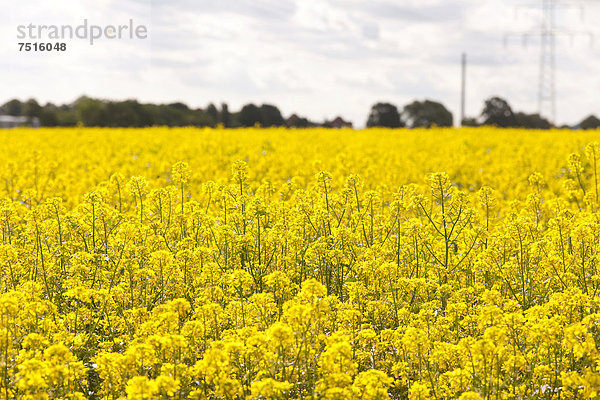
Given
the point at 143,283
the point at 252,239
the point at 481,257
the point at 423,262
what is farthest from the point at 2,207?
the point at 481,257

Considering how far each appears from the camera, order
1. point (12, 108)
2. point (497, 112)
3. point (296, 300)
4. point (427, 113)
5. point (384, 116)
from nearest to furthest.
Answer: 1. point (296, 300)
2. point (497, 112)
3. point (384, 116)
4. point (427, 113)
5. point (12, 108)

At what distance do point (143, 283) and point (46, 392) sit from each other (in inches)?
75.3

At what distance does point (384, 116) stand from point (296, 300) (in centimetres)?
4973

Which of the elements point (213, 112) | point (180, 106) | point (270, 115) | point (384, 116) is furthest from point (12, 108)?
point (384, 116)

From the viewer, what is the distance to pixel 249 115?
159ft

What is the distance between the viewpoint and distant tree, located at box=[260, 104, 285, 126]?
161ft

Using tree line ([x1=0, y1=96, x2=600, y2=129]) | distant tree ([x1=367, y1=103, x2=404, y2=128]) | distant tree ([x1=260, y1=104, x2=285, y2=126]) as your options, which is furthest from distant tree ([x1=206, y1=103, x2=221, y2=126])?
distant tree ([x1=367, y1=103, x2=404, y2=128])

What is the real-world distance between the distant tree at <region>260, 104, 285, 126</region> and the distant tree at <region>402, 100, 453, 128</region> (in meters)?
30.6

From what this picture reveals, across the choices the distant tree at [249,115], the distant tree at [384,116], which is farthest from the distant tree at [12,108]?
the distant tree at [384,116]

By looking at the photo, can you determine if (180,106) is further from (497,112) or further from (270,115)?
(497,112)

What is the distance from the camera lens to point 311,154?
16.5 metres

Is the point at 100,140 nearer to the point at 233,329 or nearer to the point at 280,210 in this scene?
the point at 280,210

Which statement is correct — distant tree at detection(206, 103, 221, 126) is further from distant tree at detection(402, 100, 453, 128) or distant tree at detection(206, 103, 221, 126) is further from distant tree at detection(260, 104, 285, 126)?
distant tree at detection(402, 100, 453, 128)

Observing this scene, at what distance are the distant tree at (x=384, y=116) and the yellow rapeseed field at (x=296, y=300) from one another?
44011 millimetres
